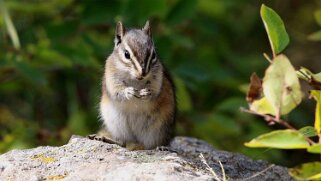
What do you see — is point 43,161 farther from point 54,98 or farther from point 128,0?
point 54,98

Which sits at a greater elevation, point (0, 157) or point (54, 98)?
point (54, 98)

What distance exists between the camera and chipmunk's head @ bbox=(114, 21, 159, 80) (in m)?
4.02

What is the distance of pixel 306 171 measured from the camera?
8.75ft

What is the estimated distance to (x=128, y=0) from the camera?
5.69m

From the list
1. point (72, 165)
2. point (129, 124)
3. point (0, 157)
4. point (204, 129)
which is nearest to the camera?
point (72, 165)

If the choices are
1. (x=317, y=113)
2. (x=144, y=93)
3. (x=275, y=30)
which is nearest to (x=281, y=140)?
(x=317, y=113)

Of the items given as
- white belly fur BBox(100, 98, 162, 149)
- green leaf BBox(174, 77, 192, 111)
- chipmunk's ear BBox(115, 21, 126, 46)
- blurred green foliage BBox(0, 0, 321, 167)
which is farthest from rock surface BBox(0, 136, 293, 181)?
green leaf BBox(174, 77, 192, 111)

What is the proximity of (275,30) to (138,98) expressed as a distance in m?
1.46

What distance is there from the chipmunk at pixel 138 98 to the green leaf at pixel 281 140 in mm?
1508

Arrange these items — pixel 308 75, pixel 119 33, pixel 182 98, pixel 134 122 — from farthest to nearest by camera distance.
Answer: pixel 182 98
pixel 119 33
pixel 134 122
pixel 308 75

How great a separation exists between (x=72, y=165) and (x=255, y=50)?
200 inches

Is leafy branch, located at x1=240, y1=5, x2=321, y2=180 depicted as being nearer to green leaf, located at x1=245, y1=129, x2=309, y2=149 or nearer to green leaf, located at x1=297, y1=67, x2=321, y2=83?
green leaf, located at x1=245, y1=129, x2=309, y2=149

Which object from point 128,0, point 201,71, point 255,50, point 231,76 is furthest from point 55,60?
point 255,50

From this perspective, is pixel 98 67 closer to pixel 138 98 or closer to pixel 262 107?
pixel 138 98
